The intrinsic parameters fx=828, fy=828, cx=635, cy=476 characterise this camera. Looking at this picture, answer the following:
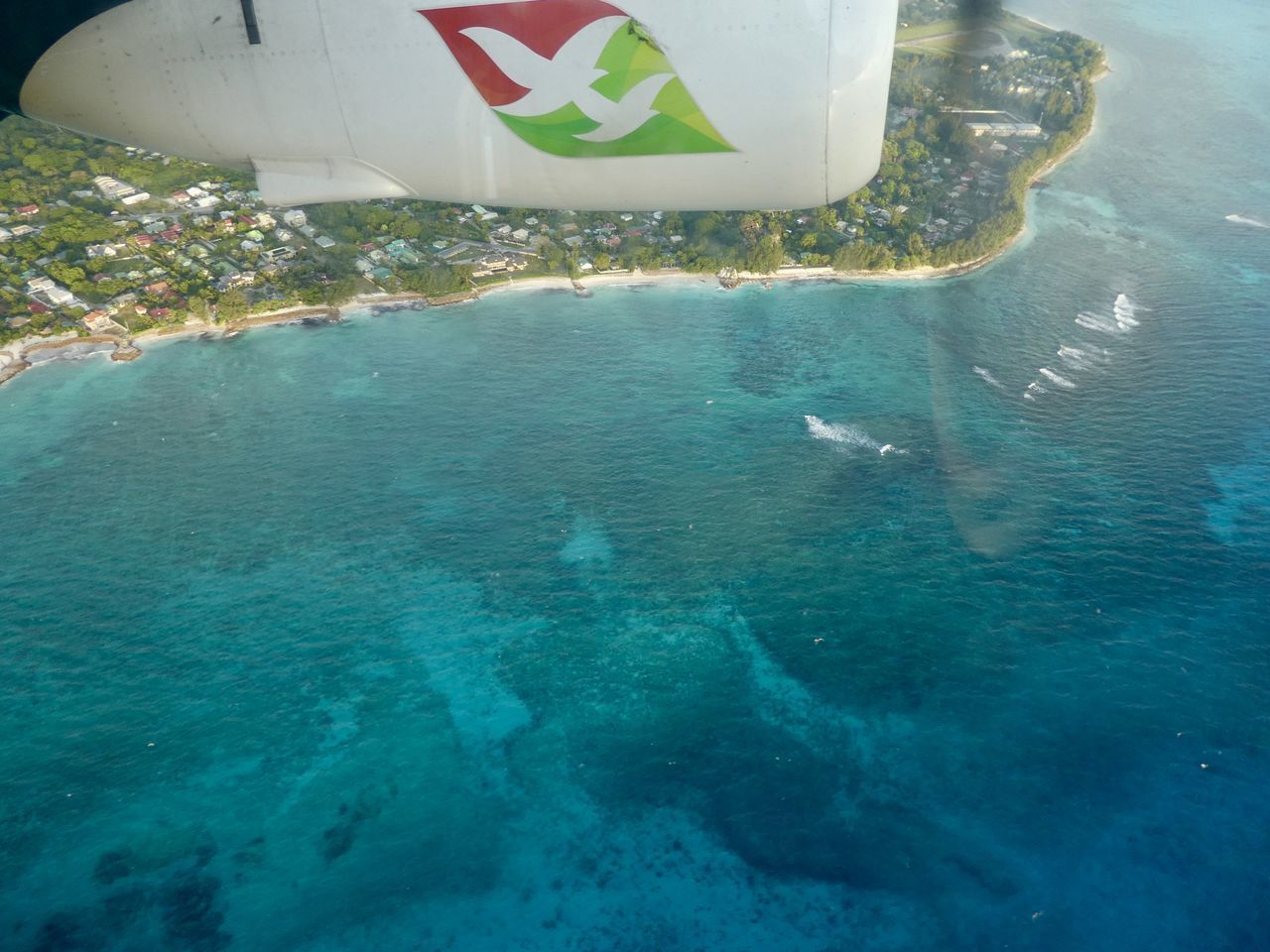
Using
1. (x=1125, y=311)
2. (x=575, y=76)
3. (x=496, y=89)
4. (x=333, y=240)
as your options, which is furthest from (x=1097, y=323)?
(x=496, y=89)

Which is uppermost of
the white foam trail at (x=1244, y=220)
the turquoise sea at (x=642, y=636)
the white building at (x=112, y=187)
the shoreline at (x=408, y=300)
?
the white building at (x=112, y=187)

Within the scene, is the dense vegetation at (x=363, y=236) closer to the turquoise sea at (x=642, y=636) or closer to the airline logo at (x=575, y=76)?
the turquoise sea at (x=642, y=636)

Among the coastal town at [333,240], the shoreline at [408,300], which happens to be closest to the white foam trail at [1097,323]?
the shoreline at [408,300]

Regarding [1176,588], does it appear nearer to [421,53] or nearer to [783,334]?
[783,334]

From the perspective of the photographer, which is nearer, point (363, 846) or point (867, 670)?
point (363, 846)

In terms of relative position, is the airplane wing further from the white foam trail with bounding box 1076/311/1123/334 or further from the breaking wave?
the white foam trail with bounding box 1076/311/1123/334

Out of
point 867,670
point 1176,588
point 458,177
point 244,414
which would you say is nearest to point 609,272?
point 244,414
